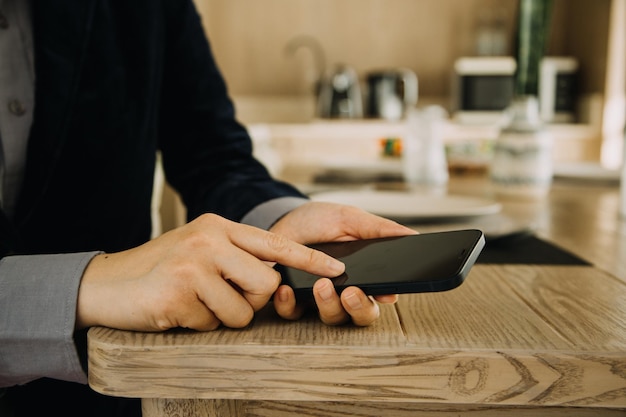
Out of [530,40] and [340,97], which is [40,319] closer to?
[530,40]

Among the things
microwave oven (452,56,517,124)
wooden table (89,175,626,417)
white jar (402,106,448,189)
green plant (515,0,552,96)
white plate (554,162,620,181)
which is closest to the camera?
wooden table (89,175,626,417)

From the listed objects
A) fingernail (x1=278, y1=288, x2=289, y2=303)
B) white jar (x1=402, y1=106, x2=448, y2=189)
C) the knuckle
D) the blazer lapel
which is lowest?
white jar (x1=402, y1=106, x2=448, y2=189)

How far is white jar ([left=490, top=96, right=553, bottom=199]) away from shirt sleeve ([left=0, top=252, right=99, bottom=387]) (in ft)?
3.44

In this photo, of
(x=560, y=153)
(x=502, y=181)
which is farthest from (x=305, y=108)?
(x=502, y=181)

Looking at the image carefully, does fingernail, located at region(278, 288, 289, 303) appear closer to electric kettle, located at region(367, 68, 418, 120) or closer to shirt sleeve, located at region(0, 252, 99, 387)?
shirt sleeve, located at region(0, 252, 99, 387)

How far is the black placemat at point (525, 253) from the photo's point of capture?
0.75 metres

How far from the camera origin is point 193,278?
0.49 metres

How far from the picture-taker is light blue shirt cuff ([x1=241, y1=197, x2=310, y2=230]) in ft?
2.54

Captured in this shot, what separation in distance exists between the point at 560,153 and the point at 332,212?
386 centimetres

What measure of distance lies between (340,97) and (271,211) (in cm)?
357

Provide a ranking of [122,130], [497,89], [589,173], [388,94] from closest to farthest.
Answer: [122,130] → [589,173] → [497,89] → [388,94]

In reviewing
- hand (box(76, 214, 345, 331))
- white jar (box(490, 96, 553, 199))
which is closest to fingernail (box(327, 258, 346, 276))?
hand (box(76, 214, 345, 331))

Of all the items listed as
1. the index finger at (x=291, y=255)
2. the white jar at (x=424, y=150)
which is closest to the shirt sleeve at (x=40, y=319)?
the index finger at (x=291, y=255)

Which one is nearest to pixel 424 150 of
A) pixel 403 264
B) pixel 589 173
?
pixel 589 173
